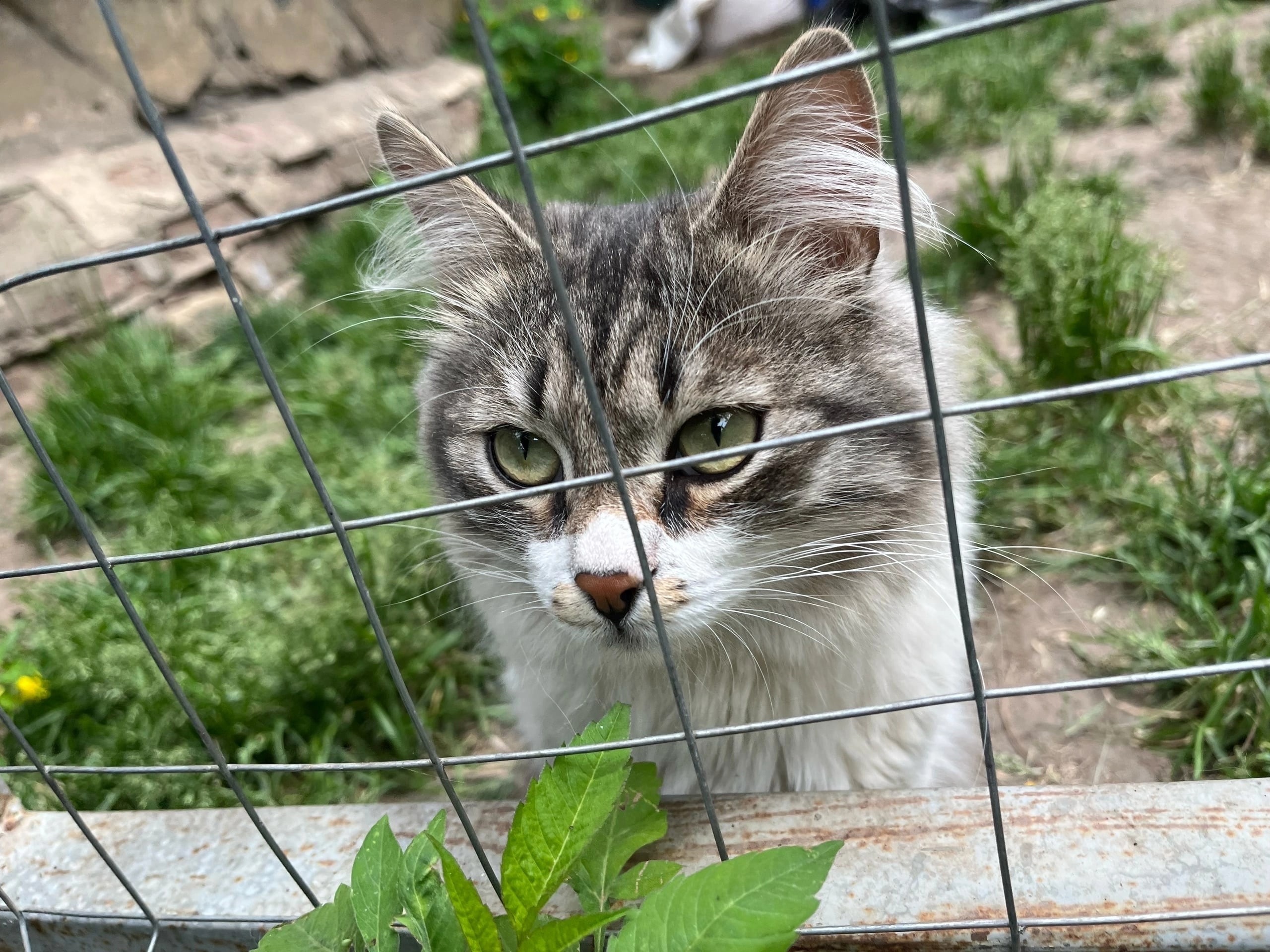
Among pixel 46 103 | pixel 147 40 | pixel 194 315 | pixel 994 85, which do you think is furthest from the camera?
pixel 994 85

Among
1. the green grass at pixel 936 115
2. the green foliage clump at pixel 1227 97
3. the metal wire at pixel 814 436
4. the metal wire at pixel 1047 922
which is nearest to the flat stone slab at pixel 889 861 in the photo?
the metal wire at pixel 1047 922

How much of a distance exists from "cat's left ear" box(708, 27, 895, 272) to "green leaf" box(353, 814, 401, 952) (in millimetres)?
1116

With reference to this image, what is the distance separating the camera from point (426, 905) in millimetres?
1109

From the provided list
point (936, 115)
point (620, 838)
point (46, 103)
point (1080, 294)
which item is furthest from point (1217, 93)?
point (46, 103)

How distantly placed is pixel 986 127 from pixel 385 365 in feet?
12.1

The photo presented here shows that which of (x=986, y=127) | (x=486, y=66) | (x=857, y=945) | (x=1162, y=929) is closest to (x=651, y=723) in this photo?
(x=857, y=945)

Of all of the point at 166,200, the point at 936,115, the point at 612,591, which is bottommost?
the point at 612,591

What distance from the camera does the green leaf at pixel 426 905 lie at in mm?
1095

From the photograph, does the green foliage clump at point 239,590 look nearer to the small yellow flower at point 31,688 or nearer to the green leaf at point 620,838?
the small yellow flower at point 31,688

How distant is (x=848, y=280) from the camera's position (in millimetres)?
1492

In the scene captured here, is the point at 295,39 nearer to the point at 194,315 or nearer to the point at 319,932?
the point at 194,315

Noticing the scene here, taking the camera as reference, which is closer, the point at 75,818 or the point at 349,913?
the point at 349,913

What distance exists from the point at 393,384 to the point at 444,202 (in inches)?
81.8

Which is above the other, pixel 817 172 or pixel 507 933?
pixel 817 172
